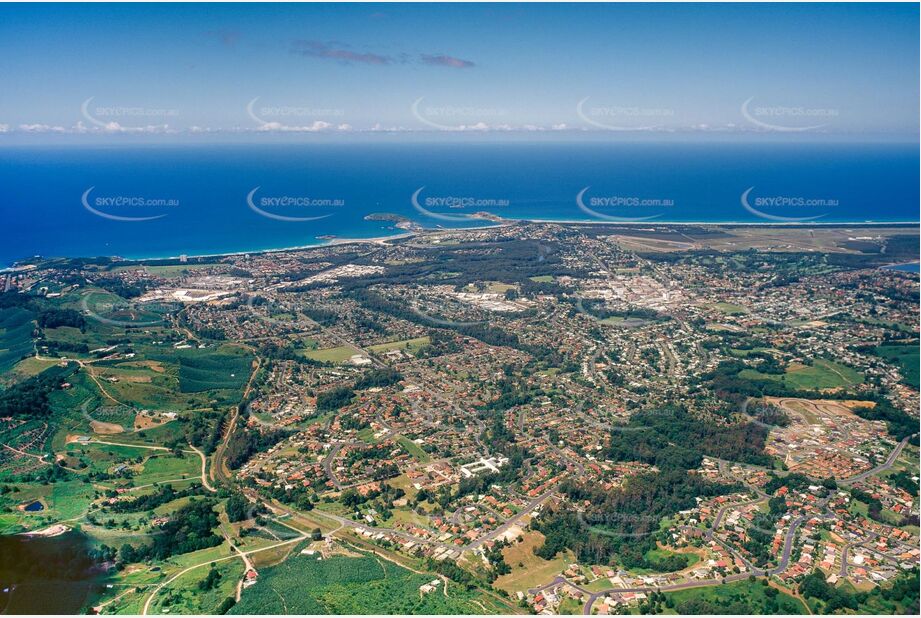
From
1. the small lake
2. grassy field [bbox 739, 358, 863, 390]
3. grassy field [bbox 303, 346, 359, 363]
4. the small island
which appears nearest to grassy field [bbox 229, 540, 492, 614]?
the small lake

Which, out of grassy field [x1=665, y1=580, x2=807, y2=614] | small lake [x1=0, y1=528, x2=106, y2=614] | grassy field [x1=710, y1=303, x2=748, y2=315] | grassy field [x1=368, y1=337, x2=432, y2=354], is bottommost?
small lake [x1=0, y1=528, x2=106, y2=614]

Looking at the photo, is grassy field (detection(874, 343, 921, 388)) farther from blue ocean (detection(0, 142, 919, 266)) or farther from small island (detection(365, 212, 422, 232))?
small island (detection(365, 212, 422, 232))

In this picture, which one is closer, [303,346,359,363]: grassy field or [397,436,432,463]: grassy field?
[397,436,432,463]: grassy field

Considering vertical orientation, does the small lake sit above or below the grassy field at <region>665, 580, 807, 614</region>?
below

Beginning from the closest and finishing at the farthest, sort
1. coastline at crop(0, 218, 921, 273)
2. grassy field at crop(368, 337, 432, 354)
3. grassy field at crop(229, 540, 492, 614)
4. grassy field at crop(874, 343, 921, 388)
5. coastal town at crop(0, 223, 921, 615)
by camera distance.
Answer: grassy field at crop(229, 540, 492, 614)
coastal town at crop(0, 223, 921, 615)
grassy field at crop(874, 343, 921, 388)
grassy field at crop(368, 337, 432, 354)
coastline at crop(0, 218, 921, 273)

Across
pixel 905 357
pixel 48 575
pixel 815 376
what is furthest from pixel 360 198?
pixel 48 575

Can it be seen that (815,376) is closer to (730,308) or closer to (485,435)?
(730,308)
